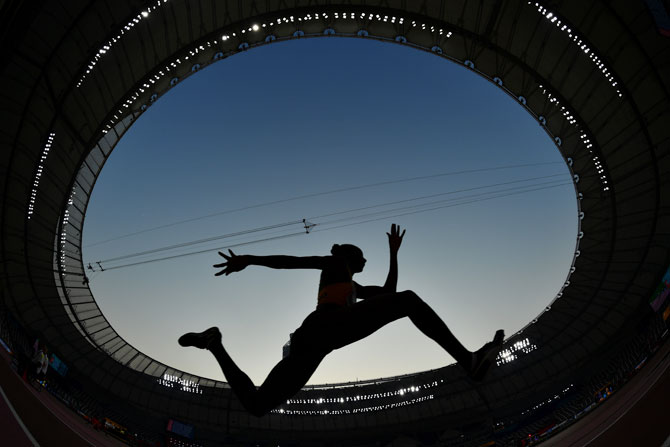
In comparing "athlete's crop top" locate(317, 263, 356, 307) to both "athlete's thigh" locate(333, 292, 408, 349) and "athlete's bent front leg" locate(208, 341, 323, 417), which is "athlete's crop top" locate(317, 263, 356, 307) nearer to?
"athlete's thigh" locate(333, 292, 408, 349)

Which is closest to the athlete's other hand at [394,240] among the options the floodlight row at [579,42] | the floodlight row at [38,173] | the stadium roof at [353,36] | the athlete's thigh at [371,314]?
the athlete's thigh at [371,314]

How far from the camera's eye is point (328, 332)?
4230 mm

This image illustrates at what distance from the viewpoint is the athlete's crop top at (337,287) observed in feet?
15.1

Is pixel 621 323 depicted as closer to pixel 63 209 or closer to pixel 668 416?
pixel 668 416

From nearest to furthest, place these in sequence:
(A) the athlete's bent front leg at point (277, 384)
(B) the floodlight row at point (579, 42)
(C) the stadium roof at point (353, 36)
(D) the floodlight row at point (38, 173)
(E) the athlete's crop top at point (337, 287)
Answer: (A) the athlete's bent front leg at point (277, 384) → (E) the athlete's crop top at point (337, 287) → (C) the stadium roof at point (353, 36) → (B) the floodlight row at point (579, 42) → (D) the floodlight row at point (38, 173)

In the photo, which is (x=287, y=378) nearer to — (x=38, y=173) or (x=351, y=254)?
(x=351, y=254)

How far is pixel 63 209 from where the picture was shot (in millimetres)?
27047

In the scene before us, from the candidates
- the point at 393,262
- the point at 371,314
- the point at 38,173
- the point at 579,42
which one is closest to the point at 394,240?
the point at 393,262

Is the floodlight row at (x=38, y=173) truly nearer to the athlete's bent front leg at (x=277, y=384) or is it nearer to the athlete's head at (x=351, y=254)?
the athlete's head at (x=351, y=254)

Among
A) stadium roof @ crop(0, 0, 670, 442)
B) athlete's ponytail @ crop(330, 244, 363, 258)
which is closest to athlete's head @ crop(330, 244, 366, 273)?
athlete's ponytail @ crop(330, 244, 363, 258)

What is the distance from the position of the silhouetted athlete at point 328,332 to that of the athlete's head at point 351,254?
0.09 feet

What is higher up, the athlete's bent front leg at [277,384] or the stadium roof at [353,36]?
the stadium roof at [353,36]

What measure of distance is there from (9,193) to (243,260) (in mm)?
25646

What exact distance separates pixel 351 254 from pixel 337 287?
1.70ft
